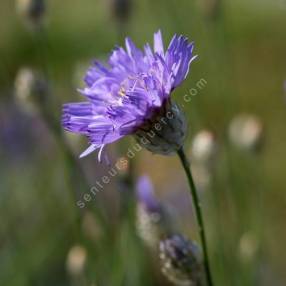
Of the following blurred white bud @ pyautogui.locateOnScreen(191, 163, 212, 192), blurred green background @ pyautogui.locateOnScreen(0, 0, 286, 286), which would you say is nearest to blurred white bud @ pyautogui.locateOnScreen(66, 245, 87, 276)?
blurred green background @ pyautogui.locateOnScreen(0, 0, 286, 286)

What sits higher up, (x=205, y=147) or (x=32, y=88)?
(x=32, y=88)

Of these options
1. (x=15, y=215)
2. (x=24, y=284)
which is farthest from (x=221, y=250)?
(x=15, y=215)

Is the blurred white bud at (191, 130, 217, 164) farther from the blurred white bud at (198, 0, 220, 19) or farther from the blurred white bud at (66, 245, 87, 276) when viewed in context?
the blurred white bud at (198, 0, 220, 19)

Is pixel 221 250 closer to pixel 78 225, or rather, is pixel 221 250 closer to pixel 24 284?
pixel 78 225

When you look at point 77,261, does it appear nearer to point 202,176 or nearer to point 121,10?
point 202,176

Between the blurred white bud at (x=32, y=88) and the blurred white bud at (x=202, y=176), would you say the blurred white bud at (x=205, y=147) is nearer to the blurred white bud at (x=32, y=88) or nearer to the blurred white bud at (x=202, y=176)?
the blurred white bud at (x=202, y=176)

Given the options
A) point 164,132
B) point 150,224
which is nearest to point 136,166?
point 150,224
